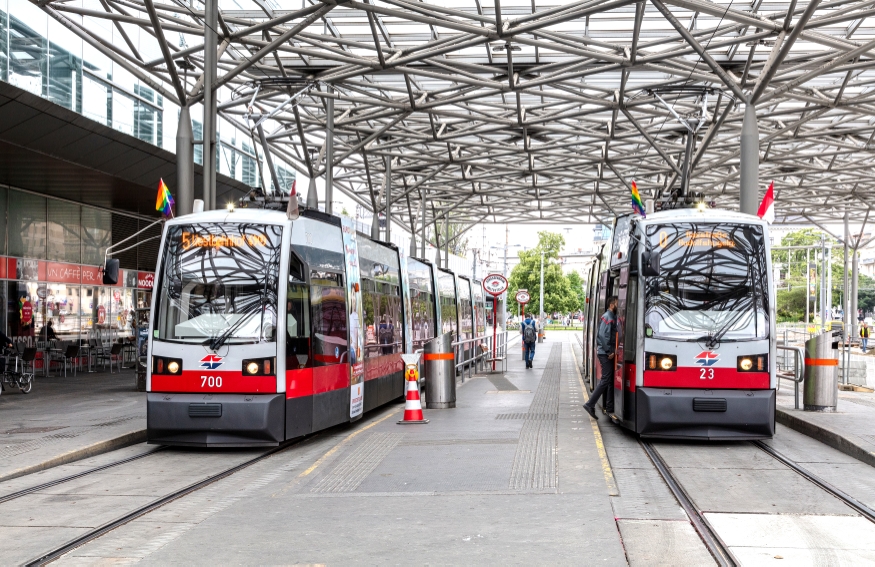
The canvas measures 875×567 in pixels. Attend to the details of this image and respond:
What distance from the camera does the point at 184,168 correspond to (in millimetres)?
18750

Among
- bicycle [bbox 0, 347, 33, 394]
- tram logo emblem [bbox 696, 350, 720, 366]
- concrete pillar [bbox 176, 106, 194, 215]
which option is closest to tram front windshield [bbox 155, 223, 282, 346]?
tram logo emblem [bbox 696, 350, 720, 366]

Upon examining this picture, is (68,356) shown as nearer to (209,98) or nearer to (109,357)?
(109,357)

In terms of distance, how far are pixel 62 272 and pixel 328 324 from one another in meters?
18.3

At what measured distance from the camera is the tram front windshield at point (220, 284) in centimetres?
1225

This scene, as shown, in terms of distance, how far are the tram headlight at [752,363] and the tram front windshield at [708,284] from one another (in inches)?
10.1

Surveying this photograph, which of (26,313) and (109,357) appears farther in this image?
(109,357)

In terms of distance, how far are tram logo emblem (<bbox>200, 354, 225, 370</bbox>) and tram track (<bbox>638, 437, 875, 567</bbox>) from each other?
5.31m

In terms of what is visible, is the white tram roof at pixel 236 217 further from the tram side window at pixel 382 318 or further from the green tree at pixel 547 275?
the green tree at pixel 547 275

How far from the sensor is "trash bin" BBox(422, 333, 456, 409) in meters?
18.3

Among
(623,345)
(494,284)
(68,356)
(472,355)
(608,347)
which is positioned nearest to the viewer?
(623,345)

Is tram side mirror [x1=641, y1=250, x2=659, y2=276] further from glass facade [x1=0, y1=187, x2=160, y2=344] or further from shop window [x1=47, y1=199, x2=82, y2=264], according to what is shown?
shop window [x1=47, y1=199, x2=82, y2=264]

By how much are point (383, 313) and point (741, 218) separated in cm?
707

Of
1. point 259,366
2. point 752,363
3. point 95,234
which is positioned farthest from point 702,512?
point 95,234

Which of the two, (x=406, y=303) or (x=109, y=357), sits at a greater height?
(x=406, y=303)
